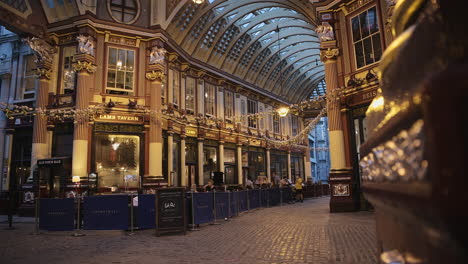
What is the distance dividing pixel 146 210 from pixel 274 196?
36.8 ft

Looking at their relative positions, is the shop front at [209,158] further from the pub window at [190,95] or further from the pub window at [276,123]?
the pub window at [276,123]

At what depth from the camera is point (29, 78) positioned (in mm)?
20062

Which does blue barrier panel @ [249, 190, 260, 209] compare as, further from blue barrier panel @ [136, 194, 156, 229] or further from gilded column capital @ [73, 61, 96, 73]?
gilded column capital @ [73, 61, 96, 73]

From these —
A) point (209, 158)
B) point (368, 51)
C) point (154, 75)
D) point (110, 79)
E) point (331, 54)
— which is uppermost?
point (154, 75)

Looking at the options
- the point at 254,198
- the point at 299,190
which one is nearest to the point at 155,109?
the point at 254,198

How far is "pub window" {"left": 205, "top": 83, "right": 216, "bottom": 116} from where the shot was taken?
2336 cm

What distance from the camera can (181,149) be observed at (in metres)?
20.4

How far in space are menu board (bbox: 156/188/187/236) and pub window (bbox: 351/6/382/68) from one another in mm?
9152

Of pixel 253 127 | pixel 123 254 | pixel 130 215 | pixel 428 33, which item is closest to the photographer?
pixel 428 33

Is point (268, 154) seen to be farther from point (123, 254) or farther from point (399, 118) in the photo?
point (399, 118)

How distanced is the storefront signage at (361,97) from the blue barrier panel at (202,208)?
7068 millimetres

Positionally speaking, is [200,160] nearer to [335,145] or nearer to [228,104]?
[228,104]

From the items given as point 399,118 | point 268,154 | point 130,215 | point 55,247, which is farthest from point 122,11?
point 399,118

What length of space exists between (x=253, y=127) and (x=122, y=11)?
575 inches
